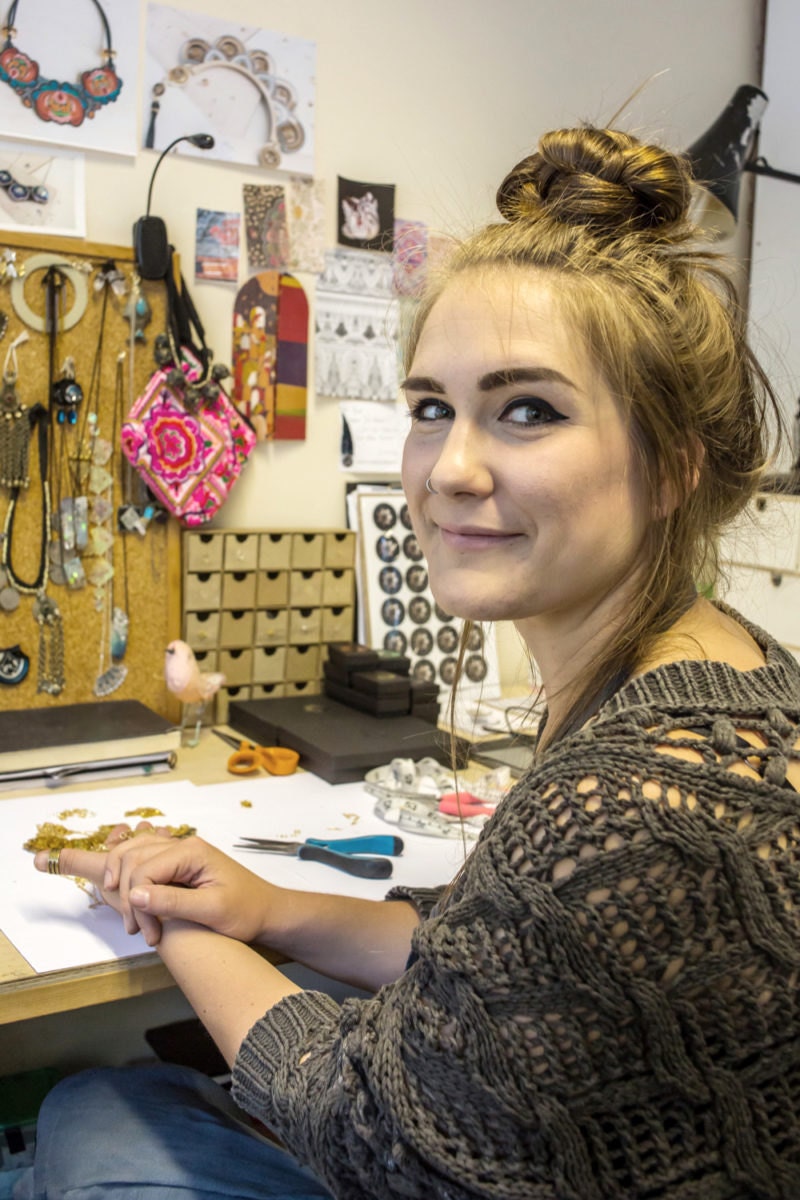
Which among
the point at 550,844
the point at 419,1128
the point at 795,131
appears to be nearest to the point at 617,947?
the point at 550,844

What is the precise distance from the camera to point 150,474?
1.61m

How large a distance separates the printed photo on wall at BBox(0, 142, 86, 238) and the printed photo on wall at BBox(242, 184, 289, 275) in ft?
0.83

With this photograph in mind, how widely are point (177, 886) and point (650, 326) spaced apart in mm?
632

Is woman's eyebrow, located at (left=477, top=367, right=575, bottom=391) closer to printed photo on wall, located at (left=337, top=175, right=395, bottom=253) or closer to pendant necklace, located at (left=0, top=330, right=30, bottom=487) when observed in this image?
pendant necklace, located at (left=0, top=330, right=30, bottom=487)

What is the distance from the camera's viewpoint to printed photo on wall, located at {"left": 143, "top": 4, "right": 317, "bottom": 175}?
5.19 feet

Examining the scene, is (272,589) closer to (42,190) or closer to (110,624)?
(110,624)

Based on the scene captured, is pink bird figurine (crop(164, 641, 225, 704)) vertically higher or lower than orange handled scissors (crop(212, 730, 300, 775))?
higher

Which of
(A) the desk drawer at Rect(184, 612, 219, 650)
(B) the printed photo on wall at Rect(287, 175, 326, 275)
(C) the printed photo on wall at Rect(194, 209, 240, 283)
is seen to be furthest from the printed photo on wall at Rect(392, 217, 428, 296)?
(A) the desk drawer at Rect(184, 612, 219, 650)

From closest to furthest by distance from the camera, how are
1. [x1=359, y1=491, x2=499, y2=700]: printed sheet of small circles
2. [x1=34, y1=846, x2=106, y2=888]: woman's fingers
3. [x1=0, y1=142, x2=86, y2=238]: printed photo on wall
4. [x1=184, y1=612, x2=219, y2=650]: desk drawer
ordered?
[x1=34, y1=846, x2=106, y2=888]: woman's fingers → [x1=0, y1=142, x2=86, y2=238]: printed photo on wall → [x1=184, y1=612, x2=219, y2=650]: desk drawer → [x1=359, y1=491, x2=499, y2=700]: printed sheet of small circles

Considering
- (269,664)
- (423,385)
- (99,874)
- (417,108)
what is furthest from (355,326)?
(99,874)

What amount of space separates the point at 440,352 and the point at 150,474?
2.70ft

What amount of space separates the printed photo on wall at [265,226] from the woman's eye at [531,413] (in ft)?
3.24

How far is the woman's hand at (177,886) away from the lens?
0.98m

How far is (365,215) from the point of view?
1.79m
